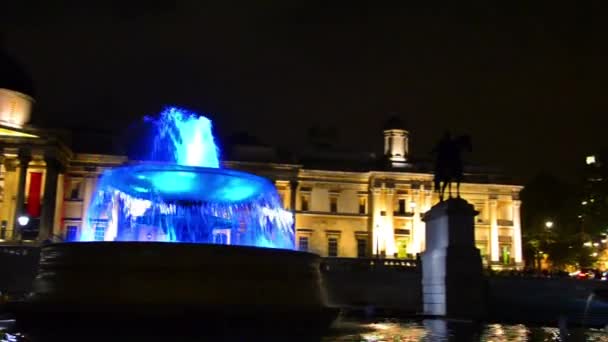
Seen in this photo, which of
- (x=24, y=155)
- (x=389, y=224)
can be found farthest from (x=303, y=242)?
(x=24, y=155)

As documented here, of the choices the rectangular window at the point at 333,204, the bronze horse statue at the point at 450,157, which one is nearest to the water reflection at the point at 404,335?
the bronze horse statue at the point at 450,157

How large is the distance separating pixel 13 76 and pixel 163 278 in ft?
155

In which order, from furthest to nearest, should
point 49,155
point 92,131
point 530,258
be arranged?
point 530,258 → point 92,131 → point 49,155

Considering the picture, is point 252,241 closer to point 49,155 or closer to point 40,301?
point 40,301

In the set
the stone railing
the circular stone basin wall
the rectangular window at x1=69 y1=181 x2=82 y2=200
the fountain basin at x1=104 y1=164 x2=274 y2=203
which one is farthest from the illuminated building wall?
the circular stone basin wall

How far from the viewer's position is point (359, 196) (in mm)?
59406

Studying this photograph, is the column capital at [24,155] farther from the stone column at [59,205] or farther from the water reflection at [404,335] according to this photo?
the water reflection at [404,335]

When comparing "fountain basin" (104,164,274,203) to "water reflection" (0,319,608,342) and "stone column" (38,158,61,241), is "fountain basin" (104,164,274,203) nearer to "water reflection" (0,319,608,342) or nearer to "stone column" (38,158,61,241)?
"water reflection" (0,319,608,342)

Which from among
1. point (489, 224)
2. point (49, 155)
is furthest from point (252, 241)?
point (489, 224)

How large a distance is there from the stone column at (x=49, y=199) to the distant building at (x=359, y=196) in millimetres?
5130

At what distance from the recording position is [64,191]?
176 ft

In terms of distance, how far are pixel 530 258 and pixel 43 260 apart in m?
62.2

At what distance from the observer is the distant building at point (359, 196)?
53812mm

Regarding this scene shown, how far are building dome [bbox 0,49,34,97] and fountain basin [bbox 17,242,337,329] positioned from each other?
45.2 metres
